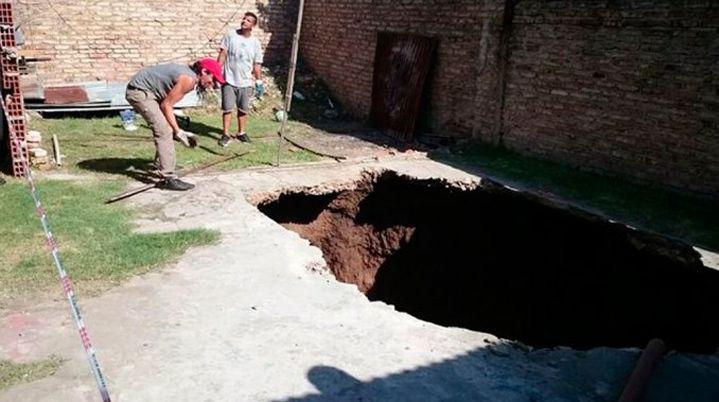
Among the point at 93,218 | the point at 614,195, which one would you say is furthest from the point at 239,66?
the point at 614,195

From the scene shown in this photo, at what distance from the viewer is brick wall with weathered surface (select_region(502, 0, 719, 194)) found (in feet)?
22.4

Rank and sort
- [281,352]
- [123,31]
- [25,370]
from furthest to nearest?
[123,31], [281,352], [25,370]

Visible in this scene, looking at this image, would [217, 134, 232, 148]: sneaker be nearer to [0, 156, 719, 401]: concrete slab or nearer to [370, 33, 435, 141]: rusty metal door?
[370, 33, 435, 141]: rusty metal door

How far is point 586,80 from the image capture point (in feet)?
26.3

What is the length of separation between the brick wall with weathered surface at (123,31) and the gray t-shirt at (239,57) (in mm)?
3703

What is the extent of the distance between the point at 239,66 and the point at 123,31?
4077 millimetres

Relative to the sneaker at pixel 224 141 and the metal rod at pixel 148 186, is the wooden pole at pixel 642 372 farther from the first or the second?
the sneaker at pixel 224 141

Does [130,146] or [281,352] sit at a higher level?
[130,146]

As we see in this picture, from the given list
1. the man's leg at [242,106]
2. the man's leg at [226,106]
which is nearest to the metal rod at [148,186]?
the man's leg at [226,106]

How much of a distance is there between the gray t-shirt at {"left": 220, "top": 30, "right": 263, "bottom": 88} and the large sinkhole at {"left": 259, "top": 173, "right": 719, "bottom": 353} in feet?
9.55

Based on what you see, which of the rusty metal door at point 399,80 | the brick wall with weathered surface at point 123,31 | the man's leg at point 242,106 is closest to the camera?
the man's leg at point 242,106

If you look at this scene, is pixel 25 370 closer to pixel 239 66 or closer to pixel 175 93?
pixel 175 93

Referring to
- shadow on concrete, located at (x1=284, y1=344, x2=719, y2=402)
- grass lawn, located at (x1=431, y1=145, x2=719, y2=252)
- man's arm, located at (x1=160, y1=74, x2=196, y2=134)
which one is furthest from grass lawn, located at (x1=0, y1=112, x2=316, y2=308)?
grass lawn, located at (x1=431, y1=145, x2=719, y2=252)

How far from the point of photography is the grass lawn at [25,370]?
10.8ft
